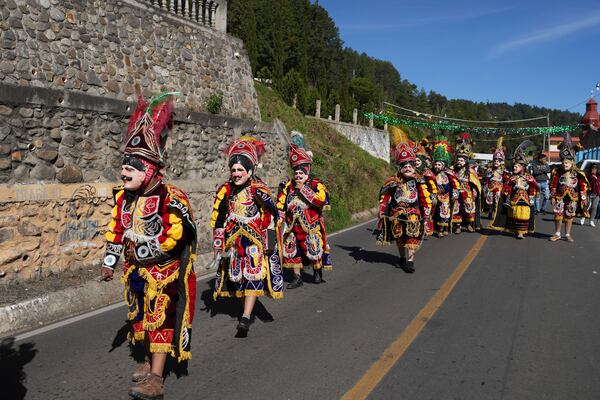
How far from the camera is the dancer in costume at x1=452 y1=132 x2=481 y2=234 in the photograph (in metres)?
14.9

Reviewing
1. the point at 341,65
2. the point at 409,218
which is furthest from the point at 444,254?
the point at 341,65

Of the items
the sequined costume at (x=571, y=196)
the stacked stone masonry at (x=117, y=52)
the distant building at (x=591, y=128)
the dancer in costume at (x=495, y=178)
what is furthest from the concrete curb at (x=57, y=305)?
the distant building at (x=591, y=128)

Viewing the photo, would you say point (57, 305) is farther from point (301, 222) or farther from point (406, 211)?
point (406, 211)

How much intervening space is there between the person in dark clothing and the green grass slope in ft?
19.8

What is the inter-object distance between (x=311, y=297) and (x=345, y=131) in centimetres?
2562

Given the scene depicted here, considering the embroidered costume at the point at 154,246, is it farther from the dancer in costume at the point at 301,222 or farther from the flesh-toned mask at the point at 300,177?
the dancer in costume at the point at 301,222

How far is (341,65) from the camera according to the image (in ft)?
235

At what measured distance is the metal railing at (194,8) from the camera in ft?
44.2

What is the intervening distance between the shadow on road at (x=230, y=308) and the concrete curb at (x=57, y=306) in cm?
65

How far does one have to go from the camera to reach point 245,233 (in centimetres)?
600

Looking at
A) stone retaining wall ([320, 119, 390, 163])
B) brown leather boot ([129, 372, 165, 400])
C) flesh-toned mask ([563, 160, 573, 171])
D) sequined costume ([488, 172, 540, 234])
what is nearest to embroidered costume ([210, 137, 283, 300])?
brown leather boot ([129, 372, 165, 400])

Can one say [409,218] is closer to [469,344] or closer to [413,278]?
[413,278]

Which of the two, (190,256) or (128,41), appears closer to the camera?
(190,256)

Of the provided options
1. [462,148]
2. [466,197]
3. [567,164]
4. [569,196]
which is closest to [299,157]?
[466,197]
